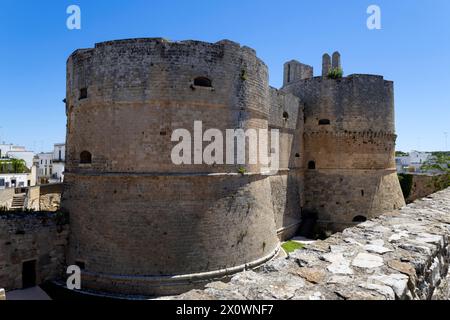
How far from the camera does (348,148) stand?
1784 cm

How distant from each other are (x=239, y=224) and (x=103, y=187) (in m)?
4.50

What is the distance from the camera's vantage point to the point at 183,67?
10.1m

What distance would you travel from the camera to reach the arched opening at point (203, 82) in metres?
10.6

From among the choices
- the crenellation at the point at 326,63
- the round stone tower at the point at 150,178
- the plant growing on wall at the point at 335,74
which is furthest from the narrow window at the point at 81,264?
the crenellation at the point at 326,63

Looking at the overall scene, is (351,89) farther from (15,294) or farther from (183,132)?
(15,294)

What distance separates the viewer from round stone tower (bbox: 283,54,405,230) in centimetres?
1775

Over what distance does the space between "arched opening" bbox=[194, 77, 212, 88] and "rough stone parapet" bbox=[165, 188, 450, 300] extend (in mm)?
7394

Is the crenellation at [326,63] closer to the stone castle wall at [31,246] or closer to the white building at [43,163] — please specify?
the stone castle wall at [31,246]

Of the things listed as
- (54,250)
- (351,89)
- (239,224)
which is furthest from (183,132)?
(351,89)

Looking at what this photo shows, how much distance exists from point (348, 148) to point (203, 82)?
10.5m

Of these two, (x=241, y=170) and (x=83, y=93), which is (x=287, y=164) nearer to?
(x=241, y=170)

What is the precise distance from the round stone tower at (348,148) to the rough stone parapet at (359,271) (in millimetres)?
13605

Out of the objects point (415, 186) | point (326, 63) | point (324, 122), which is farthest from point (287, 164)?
point (415, 186)
